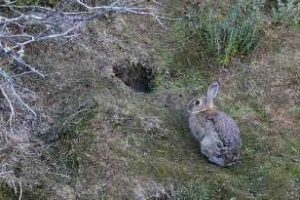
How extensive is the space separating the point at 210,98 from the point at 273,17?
5.46 ft

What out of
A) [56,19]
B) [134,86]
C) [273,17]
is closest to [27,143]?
[56,19]

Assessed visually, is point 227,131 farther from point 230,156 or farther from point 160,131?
point 160,131

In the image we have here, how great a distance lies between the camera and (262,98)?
19.7 ft

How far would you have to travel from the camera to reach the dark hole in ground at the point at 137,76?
6020mm

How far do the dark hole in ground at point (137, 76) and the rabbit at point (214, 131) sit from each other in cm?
65

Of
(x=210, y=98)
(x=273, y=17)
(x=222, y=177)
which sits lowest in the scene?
(x=222, y=177)

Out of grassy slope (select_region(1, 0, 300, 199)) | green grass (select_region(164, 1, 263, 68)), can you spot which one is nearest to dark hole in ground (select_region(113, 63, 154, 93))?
grassy slope (select_region(1, 0, 300, 199))

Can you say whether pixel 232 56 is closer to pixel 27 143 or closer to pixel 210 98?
pixel 210 98

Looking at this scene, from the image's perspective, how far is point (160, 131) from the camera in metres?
5.50

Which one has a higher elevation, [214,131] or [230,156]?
[214,131]

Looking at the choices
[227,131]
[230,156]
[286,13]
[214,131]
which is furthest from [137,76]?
[286,13]

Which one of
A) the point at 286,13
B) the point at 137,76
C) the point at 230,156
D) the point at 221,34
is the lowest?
the point at 230,156

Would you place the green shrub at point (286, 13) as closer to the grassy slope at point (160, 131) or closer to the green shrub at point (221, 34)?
the green shrub at point (221, 34)

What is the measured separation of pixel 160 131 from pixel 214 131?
513mm
